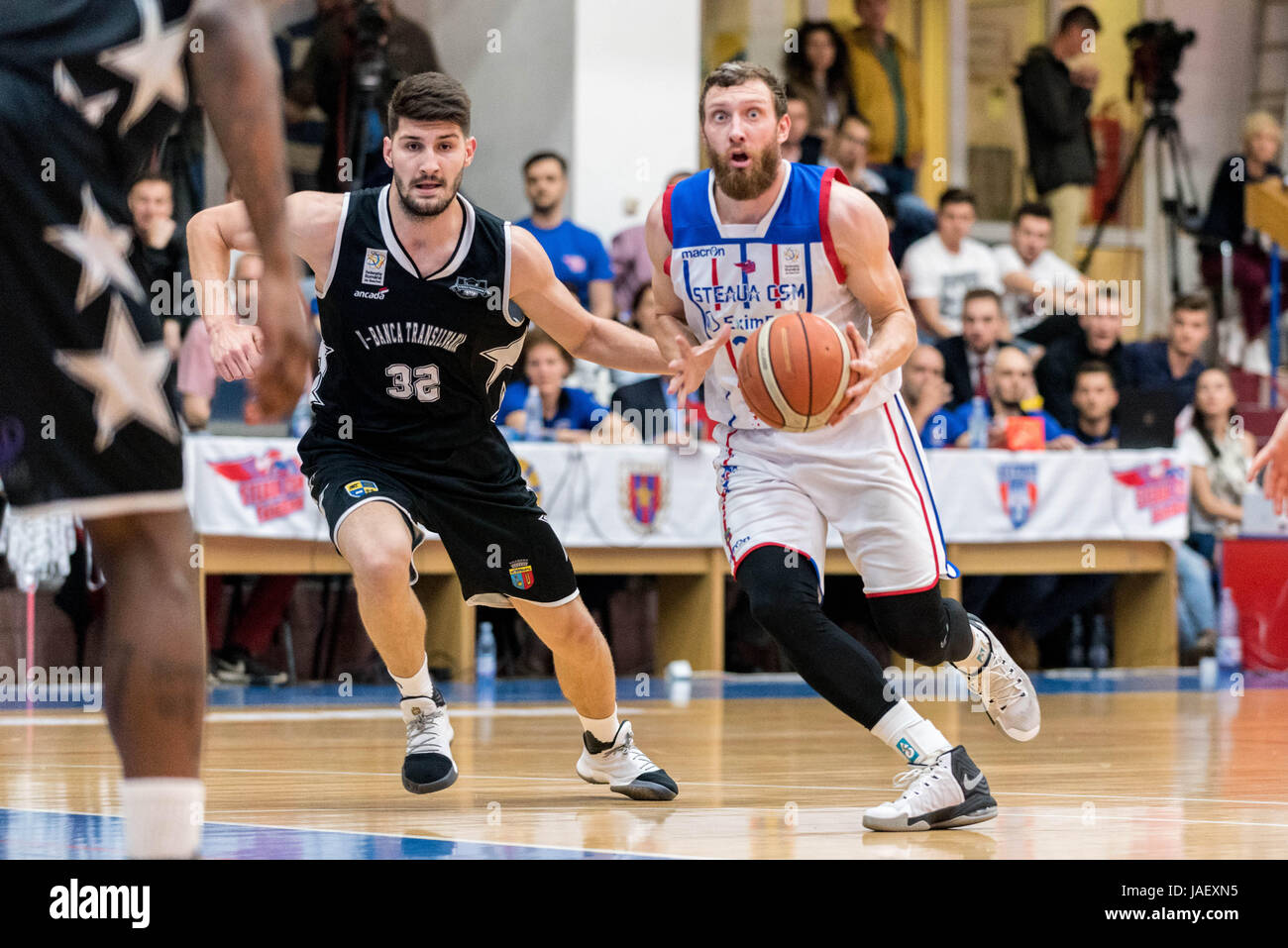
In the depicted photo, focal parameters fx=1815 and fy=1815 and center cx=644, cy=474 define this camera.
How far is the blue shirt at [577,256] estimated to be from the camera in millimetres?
10875

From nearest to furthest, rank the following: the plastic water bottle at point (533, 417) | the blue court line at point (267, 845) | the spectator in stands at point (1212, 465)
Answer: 1. the blue court line at point (267, 845)
2. the plastic water bottle at point (533, 417)
3. the spectator in stands at point (1212, 465)

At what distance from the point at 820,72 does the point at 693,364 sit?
9215 millimetres

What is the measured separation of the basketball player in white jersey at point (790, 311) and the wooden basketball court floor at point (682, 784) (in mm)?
533

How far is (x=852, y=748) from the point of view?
678 centimetres

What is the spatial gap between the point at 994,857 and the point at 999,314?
7.86m

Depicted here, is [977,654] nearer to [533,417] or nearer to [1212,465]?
[533,417]

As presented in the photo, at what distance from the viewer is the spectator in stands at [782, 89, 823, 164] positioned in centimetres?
1171

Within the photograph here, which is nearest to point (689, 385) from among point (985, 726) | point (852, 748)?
point (852, 748)

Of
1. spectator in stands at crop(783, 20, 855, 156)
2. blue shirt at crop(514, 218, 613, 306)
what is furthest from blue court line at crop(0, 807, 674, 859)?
spectator in stands at crop(783, 20, 855, 156)

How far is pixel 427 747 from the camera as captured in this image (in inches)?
199

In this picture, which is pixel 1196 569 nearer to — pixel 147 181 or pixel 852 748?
pixel 852 748

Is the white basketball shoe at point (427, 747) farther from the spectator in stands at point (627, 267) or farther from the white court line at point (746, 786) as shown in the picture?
the spectator in stands at point (627, 267)

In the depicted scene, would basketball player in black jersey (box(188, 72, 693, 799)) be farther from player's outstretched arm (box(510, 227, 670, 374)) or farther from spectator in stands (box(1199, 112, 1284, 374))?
spectator in stands (box(1199, 112, 1284, 374))

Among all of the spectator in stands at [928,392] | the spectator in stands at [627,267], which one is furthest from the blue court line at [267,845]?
the spectator in stands at [627,267]
